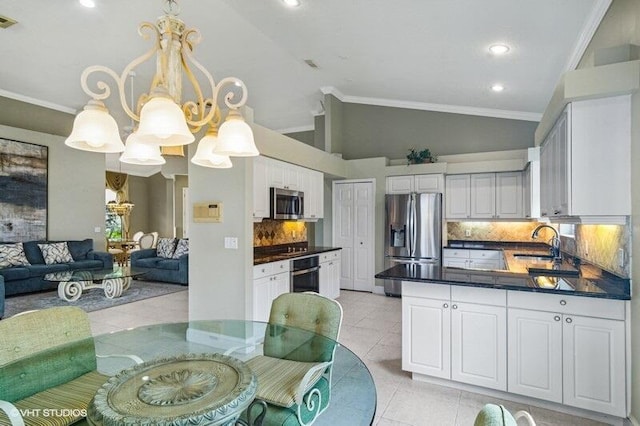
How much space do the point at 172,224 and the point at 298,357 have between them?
11.3 m

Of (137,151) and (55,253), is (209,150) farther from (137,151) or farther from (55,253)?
(55,253)

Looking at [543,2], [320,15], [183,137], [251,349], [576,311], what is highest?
[320,15]

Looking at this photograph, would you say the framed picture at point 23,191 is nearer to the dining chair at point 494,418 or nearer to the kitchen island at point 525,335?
the kitchen island at point 525,335

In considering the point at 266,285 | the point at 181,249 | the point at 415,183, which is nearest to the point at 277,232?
the point at 266,285

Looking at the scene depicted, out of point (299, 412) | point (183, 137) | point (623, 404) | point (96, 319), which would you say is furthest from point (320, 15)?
point (96, 319)

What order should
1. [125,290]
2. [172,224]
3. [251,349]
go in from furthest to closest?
[172,224] < [125,290] < [251,349]

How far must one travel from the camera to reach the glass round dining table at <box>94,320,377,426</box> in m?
2.16

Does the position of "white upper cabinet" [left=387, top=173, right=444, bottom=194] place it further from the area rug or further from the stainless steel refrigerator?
the area rug

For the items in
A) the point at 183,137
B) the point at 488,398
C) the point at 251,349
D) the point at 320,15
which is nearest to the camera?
the point at 183,137

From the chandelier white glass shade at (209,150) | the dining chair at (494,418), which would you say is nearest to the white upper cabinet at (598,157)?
the dining chair at (494,418)

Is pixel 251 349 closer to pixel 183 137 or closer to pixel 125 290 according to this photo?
pixel 183 137

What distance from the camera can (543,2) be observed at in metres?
2.66

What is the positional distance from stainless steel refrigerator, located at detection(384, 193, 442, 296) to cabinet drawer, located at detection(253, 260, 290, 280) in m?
2.36

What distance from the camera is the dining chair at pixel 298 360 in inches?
65.6
